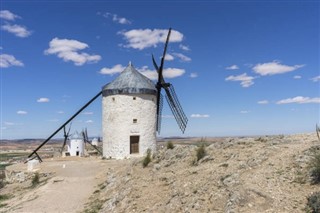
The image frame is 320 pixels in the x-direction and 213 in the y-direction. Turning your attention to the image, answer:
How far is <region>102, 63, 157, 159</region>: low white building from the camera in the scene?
2645 cm

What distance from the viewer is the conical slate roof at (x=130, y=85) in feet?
87.2

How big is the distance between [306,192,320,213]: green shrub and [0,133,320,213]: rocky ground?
0.21 m

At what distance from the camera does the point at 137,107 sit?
87.6 feet

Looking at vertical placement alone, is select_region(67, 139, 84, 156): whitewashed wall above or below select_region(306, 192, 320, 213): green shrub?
above

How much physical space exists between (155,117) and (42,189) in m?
11.1

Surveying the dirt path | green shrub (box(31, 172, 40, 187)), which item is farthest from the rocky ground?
green shrub (box(31, 172, 40, 187))

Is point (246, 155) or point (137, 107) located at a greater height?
point (137, 107)

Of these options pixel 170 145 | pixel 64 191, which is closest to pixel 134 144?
pixel 170 145

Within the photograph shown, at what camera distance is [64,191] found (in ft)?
62.0

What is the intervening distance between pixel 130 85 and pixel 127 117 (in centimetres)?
254

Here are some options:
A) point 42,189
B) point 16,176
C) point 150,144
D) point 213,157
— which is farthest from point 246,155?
point 16,176

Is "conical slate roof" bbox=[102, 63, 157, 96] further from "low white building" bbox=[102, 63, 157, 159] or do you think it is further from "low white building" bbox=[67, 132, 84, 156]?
"low white building" bbox=[67, 132, 84, 156]

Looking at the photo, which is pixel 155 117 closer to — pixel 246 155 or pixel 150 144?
pixel 150 144

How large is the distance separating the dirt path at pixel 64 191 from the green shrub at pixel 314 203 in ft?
33.9
